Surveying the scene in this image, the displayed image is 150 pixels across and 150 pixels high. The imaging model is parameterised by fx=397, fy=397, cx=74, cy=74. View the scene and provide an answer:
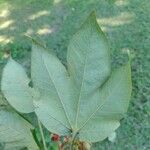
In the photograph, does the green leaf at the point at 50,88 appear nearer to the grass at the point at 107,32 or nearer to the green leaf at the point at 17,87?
the green leaf at the point at 17,87

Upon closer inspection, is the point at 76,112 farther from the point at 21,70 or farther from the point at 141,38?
the point at 141,38

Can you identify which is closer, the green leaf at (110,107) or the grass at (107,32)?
the green leaf at (110,107)

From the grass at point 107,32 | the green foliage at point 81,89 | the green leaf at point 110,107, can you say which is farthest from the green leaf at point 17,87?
the grass at point 107,32

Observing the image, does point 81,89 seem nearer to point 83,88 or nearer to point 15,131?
point 83,88

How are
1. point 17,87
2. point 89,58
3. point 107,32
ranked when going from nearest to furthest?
point 89,58
point 17,87
point 107,32

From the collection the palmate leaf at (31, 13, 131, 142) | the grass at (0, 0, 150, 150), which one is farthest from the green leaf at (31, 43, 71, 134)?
the grass at (0, 0, 150, 150)

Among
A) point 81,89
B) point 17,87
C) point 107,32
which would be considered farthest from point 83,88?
point 107,32

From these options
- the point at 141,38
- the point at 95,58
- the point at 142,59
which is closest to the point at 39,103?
the point at 95,58
